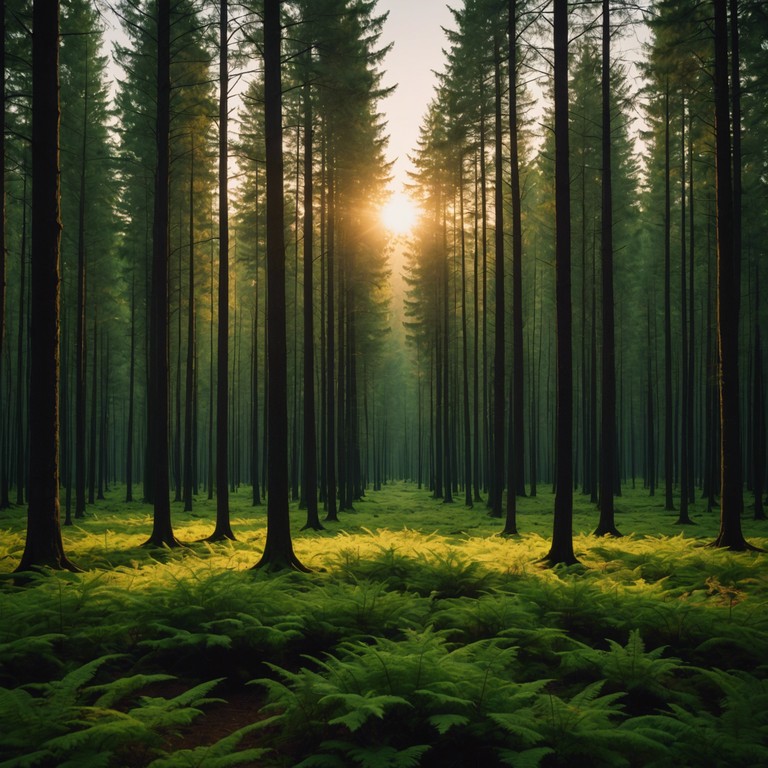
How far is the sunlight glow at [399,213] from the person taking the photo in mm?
23875

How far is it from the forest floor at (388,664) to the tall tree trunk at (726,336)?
1.57 meters

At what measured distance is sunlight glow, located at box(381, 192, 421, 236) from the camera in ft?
→ 78.3

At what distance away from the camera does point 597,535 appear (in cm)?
1394

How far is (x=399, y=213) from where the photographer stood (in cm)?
2798

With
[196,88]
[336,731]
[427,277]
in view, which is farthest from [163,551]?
[427,277]

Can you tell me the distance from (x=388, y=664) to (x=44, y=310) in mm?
7092

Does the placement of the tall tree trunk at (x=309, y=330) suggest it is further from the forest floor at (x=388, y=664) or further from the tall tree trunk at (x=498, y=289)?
the forest floor at (x=388, y=664)

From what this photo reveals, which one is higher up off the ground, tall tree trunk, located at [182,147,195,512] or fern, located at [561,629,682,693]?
tall tree trunk, located at [182,147,195,512]

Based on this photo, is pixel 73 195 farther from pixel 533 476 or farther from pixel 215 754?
pixel 533 476

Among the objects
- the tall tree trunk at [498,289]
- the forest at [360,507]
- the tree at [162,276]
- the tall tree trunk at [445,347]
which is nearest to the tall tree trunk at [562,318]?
the forest at [360,507]

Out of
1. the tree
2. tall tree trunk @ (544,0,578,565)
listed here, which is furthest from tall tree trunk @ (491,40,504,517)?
the tree

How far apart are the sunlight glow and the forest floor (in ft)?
57.9

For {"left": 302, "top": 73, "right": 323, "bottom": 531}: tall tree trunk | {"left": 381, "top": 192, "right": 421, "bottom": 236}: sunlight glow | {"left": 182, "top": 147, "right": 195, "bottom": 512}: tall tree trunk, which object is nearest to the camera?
{"left": 302, "top": 73, "right": 323, "bottom": 531}: tall tree trunk

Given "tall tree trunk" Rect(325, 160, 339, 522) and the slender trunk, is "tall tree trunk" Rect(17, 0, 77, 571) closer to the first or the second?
the slender trunk
